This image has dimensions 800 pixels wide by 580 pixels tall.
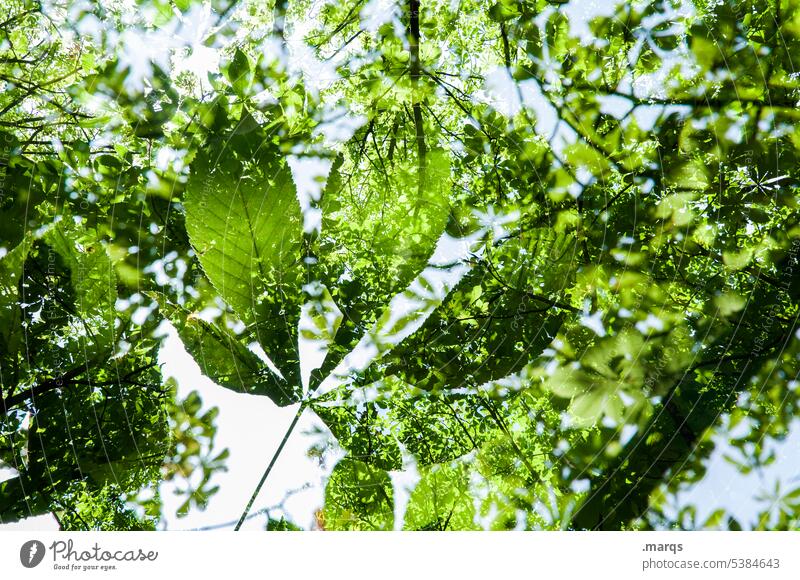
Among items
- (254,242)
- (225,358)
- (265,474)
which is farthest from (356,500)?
(254,242)

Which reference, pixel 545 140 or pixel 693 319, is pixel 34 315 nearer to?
pixel 545 140

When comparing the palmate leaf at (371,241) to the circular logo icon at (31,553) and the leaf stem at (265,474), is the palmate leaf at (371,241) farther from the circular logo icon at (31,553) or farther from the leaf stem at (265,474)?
the circular logo icon at (31,553)

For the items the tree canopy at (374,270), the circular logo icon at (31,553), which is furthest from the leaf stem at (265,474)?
the circular logo icon at (31,553)

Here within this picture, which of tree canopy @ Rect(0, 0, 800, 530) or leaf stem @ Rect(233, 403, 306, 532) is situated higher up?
tree canopy @ Rect(0, 0, 800, 530)

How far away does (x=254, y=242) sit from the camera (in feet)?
2.09

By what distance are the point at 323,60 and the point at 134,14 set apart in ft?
0.84

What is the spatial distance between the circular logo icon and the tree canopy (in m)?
0.04

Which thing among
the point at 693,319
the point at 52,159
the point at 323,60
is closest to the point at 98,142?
the point at 52,159

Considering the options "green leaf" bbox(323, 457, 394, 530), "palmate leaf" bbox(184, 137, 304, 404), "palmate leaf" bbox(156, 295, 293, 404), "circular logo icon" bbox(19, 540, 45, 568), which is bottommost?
"circular logo icon" bbox(19, 540, 45, 568)

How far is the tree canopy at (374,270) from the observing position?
647 mm

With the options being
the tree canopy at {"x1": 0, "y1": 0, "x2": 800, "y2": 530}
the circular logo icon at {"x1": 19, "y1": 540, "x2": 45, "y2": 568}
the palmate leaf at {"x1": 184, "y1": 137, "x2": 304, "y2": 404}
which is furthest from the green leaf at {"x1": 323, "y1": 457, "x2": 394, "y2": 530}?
the circular logo icon at {"x1": 19, "y1": 540, "x2": 45, "y2": 568}

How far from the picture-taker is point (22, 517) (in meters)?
0.64

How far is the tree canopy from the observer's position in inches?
25.5

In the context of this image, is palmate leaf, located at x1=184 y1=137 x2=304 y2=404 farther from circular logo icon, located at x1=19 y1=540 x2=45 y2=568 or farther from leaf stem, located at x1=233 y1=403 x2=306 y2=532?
circular logo icon, located at x1=19 y1=540 x2=45 y2=568
